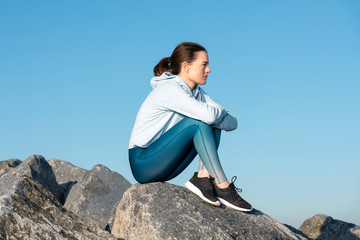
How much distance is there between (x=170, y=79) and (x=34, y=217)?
2.33m

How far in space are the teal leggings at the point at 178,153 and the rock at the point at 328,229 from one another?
19.8 ft

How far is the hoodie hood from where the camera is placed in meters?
6.08

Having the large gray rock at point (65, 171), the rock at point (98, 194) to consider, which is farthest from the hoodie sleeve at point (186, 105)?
the large gray rock at point (65, 171)

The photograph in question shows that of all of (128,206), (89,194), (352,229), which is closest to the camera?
(128,206)

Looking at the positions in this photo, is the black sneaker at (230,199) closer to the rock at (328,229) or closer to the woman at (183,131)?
the woman at (183,131)

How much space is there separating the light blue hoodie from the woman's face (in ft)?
0.54

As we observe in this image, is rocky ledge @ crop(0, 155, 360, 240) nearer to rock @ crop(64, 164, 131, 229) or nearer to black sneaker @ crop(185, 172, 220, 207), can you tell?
black sneaker @ crop(185, 172, 220, 207)

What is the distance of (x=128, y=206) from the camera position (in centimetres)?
600

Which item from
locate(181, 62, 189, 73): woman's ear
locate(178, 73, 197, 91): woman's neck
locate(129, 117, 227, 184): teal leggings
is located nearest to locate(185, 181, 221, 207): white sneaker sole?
locate(129, 117, 227, 184): teal leggings

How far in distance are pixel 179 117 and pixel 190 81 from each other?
536 mm

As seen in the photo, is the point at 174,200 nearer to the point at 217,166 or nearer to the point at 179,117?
the point at 217,166

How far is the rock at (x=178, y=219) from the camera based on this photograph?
538 centimetres

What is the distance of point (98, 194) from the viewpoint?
1312cm

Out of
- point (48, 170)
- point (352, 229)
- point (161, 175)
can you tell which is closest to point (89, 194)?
point (48, 170)
